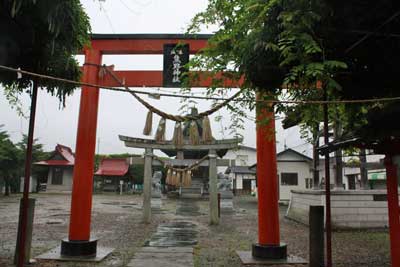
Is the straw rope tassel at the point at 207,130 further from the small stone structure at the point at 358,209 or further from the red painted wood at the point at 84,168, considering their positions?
the small stone structure at the point at 358,209

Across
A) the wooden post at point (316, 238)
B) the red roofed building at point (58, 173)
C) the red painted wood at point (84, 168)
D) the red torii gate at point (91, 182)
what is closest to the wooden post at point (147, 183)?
the red torii gate at point (91, 182)

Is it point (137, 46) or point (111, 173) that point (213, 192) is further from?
point (111, 173)

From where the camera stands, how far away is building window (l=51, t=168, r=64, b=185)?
108 ft

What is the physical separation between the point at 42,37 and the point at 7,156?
2279 cm

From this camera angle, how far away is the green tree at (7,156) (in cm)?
2389

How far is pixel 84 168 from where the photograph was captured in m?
6.53

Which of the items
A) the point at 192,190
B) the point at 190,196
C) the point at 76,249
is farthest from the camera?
the point at 192,190

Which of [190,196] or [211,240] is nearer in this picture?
[211,240]

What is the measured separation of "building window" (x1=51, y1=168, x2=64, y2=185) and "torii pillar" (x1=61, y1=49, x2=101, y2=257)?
93.6ft

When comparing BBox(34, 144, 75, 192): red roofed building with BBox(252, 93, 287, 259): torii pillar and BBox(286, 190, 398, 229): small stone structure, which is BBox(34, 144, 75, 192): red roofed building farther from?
BBox(252, 93, 287, 259): torii pillar

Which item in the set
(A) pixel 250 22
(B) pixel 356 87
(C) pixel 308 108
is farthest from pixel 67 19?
(B) pixel 356 87

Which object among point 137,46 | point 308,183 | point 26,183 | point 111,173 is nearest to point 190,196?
point 308,183

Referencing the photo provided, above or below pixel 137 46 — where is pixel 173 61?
below

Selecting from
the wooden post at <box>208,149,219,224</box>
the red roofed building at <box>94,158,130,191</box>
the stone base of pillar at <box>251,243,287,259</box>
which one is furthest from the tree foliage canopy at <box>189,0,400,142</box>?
the red roofed building at <box>94,158,130,191</box>
